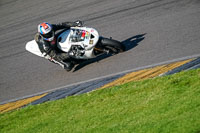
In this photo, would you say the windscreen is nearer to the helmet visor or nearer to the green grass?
the helmet visor

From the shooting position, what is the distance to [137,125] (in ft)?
21.9

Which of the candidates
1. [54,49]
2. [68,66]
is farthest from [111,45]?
[54,49]

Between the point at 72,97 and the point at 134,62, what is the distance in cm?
211

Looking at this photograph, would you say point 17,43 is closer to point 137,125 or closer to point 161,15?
point 161,15

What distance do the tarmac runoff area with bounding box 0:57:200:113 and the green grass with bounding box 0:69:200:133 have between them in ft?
1.78

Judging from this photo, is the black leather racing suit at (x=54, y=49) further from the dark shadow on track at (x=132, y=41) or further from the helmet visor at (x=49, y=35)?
the dark shadow on track at (x=132, y=41)

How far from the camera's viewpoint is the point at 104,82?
32.2ft

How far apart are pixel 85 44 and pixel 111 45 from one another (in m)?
0.73

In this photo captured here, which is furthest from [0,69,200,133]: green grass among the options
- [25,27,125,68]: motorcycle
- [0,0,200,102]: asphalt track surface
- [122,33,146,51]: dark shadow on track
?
[122,33,146,51]: dark shadow on track

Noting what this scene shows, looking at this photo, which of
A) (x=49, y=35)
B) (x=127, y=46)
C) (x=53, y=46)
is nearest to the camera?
(x=49, y=35)

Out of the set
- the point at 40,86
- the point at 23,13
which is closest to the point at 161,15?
the point at 40,86

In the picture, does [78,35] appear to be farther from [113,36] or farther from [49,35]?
[113,36]

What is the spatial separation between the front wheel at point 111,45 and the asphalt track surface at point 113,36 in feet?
0.55

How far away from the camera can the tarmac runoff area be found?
9062mm
